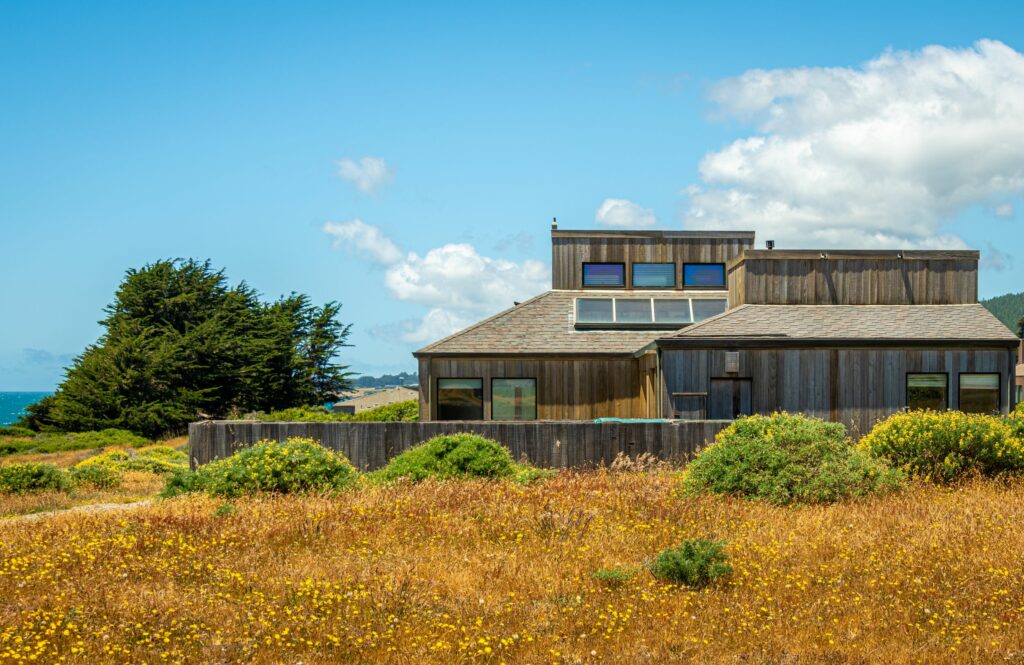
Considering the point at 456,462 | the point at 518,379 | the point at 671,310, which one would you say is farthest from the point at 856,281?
the point at 456,462

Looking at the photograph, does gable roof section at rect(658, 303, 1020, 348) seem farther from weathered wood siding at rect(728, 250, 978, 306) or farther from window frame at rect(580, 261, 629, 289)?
A: window frame at rect(580, 261, 629, 289)

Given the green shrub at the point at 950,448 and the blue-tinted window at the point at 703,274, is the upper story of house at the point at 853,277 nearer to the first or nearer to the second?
the blue-tinted window at the point at 703,274

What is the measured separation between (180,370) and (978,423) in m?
43.0

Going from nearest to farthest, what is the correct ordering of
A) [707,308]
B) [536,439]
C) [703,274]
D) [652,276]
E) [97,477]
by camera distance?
[536,439]
[97,477]
[707,308]
[652,276]
[703,274]

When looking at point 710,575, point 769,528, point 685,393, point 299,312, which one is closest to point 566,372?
point 685,393

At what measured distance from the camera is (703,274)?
113ft

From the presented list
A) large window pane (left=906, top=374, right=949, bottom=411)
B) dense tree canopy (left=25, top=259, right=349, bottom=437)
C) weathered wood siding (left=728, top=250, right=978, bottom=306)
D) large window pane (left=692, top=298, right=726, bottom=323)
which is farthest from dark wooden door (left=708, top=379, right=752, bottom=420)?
dense tree canopy (left=25, top=259, right=349, bottom=437)

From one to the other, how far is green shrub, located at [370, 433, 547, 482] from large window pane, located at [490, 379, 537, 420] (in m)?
11.8

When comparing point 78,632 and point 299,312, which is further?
point 299,312

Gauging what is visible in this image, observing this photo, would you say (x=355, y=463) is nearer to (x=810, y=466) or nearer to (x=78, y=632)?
(x=810, y=466)

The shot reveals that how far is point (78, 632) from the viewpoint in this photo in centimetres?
796

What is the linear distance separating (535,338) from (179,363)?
27365 mm

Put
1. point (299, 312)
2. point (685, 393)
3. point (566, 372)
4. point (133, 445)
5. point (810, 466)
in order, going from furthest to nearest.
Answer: point (299, 312) < point (133, 445) < point (566, 372) < point (685, 393) < point (810, 466)

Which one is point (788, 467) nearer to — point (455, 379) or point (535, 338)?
point (535, 338)
